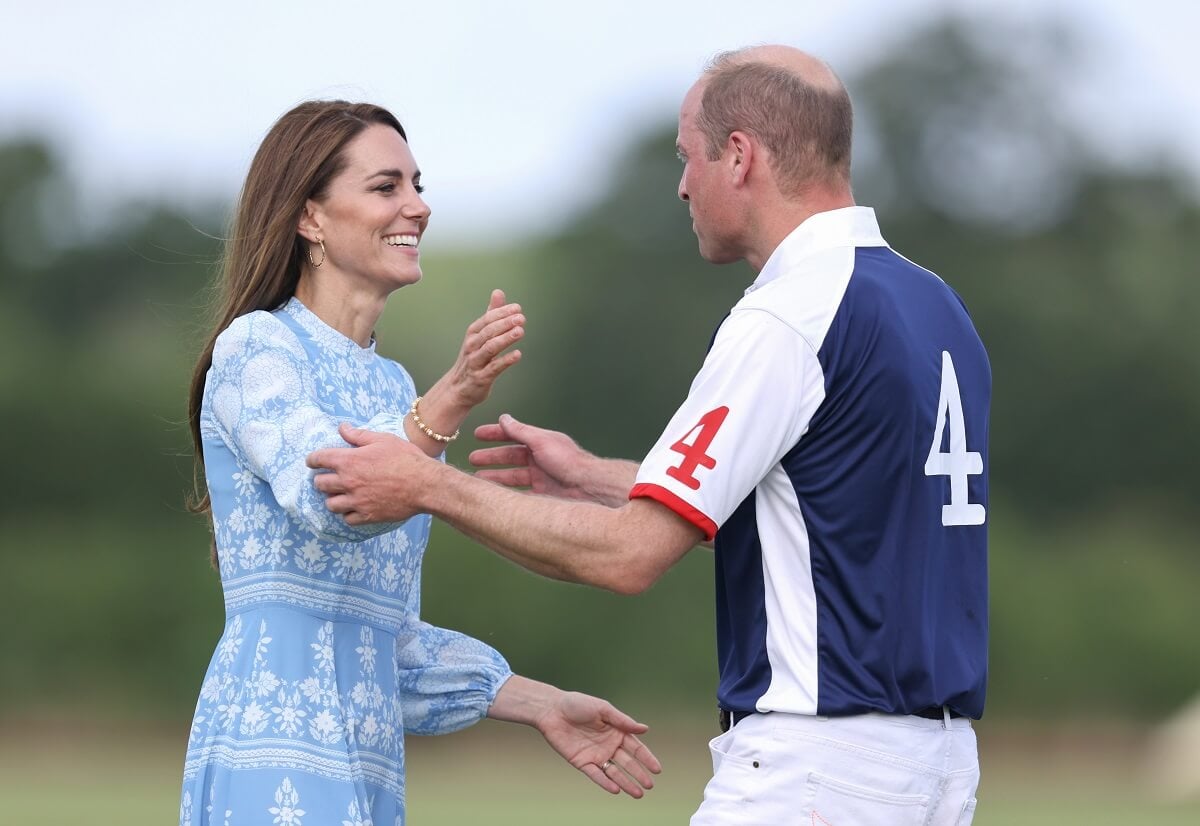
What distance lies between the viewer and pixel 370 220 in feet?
15.3

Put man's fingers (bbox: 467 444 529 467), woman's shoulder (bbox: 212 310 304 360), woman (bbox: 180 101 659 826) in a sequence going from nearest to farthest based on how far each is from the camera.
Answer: woman (bbox: 180 101 659 826) → woman's shoulder (bbox: 212 310 304 360) → man's fingers (bbox: 467 444 529 467)

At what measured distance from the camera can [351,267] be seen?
4.66m

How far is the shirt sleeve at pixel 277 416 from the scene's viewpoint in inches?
157

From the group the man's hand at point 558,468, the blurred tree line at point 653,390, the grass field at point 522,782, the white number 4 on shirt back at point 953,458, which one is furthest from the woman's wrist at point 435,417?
the blurred tree line at point 653,390

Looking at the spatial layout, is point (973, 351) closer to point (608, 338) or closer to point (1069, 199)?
point (608, 338)

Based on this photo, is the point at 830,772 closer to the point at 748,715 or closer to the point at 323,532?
the point at 748,715

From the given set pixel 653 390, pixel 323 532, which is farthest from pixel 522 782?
pixel 323 532

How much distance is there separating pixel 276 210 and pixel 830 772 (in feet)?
7.01

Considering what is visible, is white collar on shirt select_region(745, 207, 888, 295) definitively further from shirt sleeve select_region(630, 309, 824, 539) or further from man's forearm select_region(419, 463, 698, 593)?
man's forearm select_region(419, 463, 698, 593)

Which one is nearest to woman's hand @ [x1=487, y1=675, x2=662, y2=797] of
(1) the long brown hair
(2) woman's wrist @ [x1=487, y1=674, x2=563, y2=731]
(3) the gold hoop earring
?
(2) woman's wrist @ [x1=487, y1=674, x2=563, y2=731]

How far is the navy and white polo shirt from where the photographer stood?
12.3 ft

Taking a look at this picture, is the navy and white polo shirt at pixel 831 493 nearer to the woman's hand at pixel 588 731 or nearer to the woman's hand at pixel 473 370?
the woman's hand at pixel 473 370

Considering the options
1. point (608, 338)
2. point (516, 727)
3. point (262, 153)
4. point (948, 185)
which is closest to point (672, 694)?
point (516, 727)

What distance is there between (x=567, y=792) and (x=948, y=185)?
1693cm
